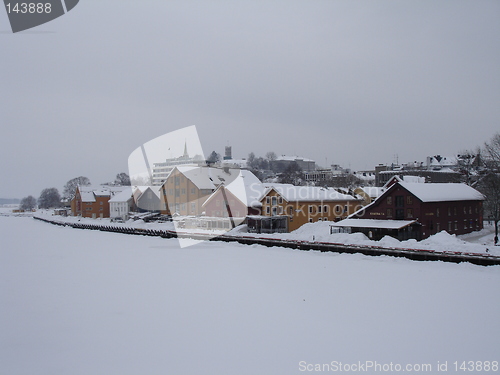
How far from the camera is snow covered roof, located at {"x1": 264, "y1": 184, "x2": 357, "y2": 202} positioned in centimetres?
4362

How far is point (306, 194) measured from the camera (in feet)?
147

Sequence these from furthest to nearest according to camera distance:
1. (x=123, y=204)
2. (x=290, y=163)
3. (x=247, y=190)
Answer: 1. (x=290, y=163)
2. (x=123, y=204)
3. (x=247, y=190)

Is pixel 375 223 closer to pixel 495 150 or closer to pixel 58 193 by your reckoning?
pixel 495 150

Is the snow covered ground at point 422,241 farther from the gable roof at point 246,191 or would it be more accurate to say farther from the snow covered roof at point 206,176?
the snow covered roof at point 206,176

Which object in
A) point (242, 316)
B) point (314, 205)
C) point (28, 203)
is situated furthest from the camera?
point (28, 203)

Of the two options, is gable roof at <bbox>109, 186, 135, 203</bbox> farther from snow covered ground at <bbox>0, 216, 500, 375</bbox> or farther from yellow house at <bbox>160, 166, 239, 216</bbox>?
snow covered ground at <bbox>0, 216, 500, 375</bbox>

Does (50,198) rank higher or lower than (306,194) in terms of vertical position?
higher

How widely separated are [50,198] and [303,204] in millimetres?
131250

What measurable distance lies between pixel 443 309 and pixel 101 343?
38.4 ft

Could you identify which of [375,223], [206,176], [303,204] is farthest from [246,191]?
[375,223]

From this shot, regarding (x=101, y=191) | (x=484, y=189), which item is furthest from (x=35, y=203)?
(x=484, y=189)

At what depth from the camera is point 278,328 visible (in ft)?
41.1

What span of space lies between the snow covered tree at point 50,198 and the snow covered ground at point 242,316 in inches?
5276

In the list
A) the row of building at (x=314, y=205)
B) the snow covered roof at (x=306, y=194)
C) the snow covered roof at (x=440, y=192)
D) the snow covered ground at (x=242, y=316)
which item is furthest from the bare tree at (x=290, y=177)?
the snow covered ground at (x=242, y=316)
